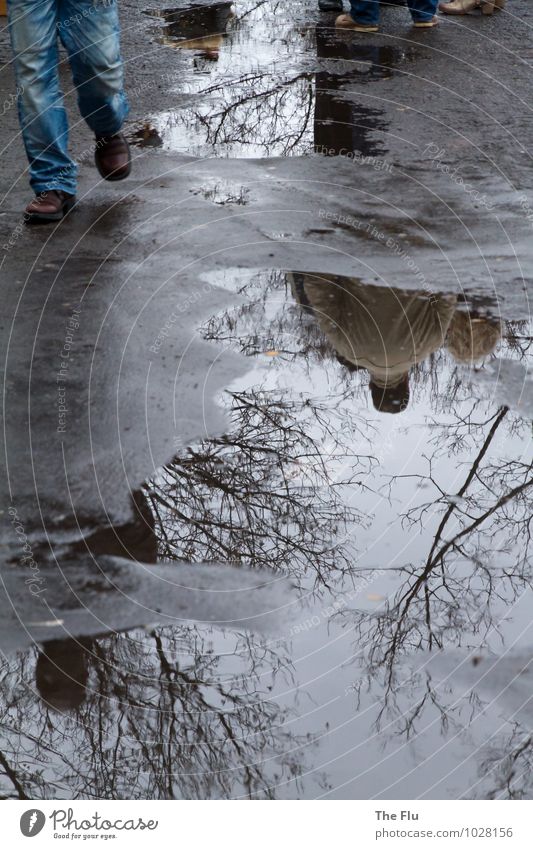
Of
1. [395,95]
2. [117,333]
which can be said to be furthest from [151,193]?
[395,95]

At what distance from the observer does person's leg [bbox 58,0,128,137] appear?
5.65 m

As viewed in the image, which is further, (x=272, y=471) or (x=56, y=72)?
(x=56, y=72)

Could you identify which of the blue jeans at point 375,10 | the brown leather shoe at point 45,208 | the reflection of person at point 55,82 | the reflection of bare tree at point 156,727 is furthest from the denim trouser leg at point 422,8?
the reflection of bare tree at point 156,727

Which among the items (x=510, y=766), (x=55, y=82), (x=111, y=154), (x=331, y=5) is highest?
(x=331, y=5)

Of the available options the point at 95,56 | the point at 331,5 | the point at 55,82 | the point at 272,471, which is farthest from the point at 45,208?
the point at 331,5

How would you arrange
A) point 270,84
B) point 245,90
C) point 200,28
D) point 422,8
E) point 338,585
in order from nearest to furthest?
point 338,585
point 245,90
point 270,84
point 422,8
point 200,28

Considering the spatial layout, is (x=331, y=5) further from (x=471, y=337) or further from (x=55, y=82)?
(x=471, y=337)

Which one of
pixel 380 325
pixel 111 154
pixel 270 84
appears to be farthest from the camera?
pixel 270 84

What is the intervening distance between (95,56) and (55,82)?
0.27m

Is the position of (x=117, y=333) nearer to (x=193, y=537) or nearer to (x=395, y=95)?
(x=193, y=537)

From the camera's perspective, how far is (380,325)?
4738 millimetres

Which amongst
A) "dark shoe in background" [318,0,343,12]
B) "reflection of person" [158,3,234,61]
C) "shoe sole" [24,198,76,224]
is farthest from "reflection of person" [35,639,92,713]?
"dark shoe in background" [318,0,343,12]

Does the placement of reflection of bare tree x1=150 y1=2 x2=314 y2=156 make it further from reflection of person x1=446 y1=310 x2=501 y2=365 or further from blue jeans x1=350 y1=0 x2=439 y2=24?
reflection of person x1=446 y1=310 x2=501 y2=365

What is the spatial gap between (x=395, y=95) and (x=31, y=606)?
5.82 m
